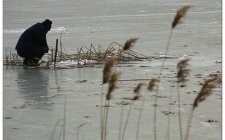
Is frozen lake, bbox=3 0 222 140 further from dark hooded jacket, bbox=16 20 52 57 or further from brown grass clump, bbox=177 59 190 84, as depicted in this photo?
brown grass clump, bbox=177 59 190 84

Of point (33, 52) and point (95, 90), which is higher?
point (33, 52)

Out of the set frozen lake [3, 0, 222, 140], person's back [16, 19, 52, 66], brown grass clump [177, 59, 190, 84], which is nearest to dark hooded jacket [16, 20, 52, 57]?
person's back [16, 19, 52, 66]

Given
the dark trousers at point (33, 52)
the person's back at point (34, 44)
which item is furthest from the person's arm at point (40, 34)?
the dark trousers at point (33, 52)

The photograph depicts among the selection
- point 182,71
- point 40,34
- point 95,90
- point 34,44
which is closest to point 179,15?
point 182,71

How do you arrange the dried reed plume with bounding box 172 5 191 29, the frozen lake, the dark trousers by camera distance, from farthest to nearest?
the dark trousers, the frozen lake, the dried reed plume with bounding box 172 5 191 29

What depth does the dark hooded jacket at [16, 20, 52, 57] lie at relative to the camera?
39.2 feet

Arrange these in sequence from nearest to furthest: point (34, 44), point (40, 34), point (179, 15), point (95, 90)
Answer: point (179, 15) → point (95, 90) → point (40, 34) → point (34, 44)

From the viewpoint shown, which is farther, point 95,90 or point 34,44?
point 34,44

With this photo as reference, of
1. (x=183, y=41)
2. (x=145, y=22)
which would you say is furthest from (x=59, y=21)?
(x=183, y=41)

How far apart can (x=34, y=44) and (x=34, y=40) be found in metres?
0.10

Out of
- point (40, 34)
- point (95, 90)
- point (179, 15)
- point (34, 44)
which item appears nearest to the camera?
point (179, 15)

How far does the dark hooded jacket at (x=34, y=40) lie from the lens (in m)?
11.9

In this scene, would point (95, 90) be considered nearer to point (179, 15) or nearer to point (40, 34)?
point (40, 34)

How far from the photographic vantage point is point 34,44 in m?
12.1
